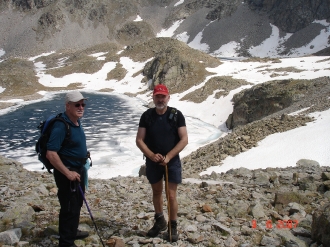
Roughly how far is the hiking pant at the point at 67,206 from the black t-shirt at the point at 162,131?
1605mm

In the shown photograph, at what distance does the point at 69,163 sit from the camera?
5426mm

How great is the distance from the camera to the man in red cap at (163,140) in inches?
233

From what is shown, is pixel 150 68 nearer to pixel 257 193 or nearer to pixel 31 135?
pixel 31 135

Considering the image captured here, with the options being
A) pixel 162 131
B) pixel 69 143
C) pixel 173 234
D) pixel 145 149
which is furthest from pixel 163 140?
pixel 173 234

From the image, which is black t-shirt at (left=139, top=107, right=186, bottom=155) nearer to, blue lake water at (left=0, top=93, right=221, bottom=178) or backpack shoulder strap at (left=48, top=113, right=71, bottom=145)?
backpack shoulder strap at (left=48, top=113, right=71, bottom=145)

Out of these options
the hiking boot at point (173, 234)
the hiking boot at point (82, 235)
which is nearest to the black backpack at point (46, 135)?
the hiking boot at point (82, 235)

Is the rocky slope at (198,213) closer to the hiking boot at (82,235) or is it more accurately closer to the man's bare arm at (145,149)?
the hiking boot at (82,235)

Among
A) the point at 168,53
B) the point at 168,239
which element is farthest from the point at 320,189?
the point at 168,53

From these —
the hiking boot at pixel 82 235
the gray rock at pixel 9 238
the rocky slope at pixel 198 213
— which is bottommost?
the rocky slope at pixel 198 213

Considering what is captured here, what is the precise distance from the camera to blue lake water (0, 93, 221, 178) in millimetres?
25312

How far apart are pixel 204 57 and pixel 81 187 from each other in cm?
7736

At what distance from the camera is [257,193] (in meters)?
9.38

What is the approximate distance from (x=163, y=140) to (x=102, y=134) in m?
31.9

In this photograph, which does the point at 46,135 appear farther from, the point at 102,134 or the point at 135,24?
the point at 135,24
